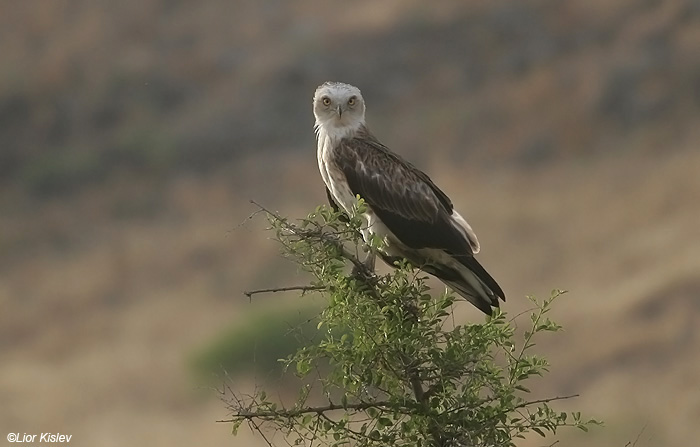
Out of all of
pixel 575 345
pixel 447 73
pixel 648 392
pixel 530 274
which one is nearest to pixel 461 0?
pixel 447 73

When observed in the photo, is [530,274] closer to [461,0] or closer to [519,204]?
[519,204]

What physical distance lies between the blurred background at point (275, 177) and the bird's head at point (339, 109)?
1753 cm

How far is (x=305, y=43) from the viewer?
2044 inches

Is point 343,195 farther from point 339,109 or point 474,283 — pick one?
point 474,283

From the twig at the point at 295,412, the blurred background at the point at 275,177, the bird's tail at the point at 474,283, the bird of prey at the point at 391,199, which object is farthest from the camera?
the blurred background at the point at 275,177

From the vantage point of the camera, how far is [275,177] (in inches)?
1897

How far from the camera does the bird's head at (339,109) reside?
10.5 m

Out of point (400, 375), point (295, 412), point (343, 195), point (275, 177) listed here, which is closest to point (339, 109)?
point (343, 195)

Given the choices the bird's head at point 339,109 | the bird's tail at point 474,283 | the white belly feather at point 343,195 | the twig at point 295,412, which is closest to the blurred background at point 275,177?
the bird's head at point 339,109

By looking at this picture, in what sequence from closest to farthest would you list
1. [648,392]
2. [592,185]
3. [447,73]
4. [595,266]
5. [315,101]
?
[315,101] < [648,392] < [595,266] < [592,185] < [447,73]

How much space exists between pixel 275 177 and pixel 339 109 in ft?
124

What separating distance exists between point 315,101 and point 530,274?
28.3 m

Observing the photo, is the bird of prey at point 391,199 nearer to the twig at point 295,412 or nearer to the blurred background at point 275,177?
the twig at point 295,412

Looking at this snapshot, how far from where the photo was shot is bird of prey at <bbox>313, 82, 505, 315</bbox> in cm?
970
